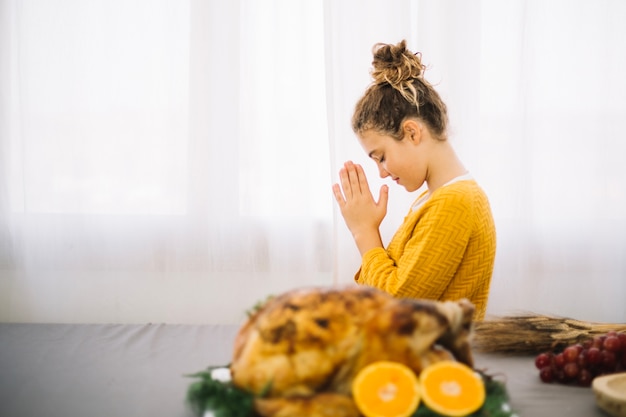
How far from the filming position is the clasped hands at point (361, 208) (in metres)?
1.34

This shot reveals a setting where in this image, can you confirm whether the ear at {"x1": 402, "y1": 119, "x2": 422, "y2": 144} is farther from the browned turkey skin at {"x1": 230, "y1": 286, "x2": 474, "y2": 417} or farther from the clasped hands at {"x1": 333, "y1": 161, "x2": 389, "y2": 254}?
the browned turkey skin at {"x1": 230, "y1": 286, "x2": 474, "y2": 417}

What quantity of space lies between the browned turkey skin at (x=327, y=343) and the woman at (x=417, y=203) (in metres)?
0.40

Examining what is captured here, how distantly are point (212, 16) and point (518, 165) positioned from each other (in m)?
1.16

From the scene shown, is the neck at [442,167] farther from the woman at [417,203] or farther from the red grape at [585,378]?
the red grape at [585,378]

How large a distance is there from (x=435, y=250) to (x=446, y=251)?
0.02 metres

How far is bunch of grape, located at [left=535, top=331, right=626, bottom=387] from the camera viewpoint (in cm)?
92

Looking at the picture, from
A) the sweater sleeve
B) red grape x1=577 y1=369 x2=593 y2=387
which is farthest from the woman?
red grape x1=577 y1=369 x2=593 y2=387

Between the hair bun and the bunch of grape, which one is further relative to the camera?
the hair bun

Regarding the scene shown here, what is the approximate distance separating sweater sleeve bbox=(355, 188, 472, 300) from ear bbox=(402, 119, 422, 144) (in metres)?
0.16

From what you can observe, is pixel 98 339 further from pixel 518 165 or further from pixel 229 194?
pixel 518 165

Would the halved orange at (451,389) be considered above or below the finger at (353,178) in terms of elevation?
below

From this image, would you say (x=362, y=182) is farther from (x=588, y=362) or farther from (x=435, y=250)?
(x=588, y=362)

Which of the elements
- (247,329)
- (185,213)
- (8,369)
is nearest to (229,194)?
(185,213)

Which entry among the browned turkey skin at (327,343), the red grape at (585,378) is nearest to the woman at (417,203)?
the red grape at (585,378)
